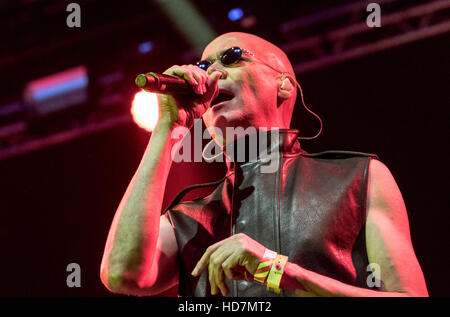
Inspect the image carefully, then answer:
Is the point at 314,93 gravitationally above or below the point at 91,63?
below

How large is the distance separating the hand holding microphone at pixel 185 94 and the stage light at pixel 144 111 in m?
1.59

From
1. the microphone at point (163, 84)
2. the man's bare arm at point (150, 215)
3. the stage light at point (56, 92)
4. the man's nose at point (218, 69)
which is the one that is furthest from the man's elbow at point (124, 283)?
the stage light at point (56, 92)

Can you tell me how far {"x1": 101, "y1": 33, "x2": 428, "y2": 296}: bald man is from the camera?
159cm

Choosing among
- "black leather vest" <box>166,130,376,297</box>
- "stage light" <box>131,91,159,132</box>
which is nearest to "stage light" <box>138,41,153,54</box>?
"stage light" <box>131,91,159,132</box>

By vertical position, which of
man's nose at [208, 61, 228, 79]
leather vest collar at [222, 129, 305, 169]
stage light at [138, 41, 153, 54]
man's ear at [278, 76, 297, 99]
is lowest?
leather vest collar at [222, 129, 305, 169]

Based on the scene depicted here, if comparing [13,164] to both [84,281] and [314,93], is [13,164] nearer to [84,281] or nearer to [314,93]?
[84,281]

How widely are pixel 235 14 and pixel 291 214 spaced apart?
7.44 ft

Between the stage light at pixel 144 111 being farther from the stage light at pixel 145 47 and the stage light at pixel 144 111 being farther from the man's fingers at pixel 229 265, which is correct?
the man's fingers at pixel 229 265

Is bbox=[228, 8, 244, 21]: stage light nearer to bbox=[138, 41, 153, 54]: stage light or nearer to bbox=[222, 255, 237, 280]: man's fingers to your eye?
bbox=[138, 41, 153, 54]: stage light

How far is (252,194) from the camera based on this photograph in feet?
6.66

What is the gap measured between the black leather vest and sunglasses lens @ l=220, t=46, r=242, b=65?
1.29 ft
